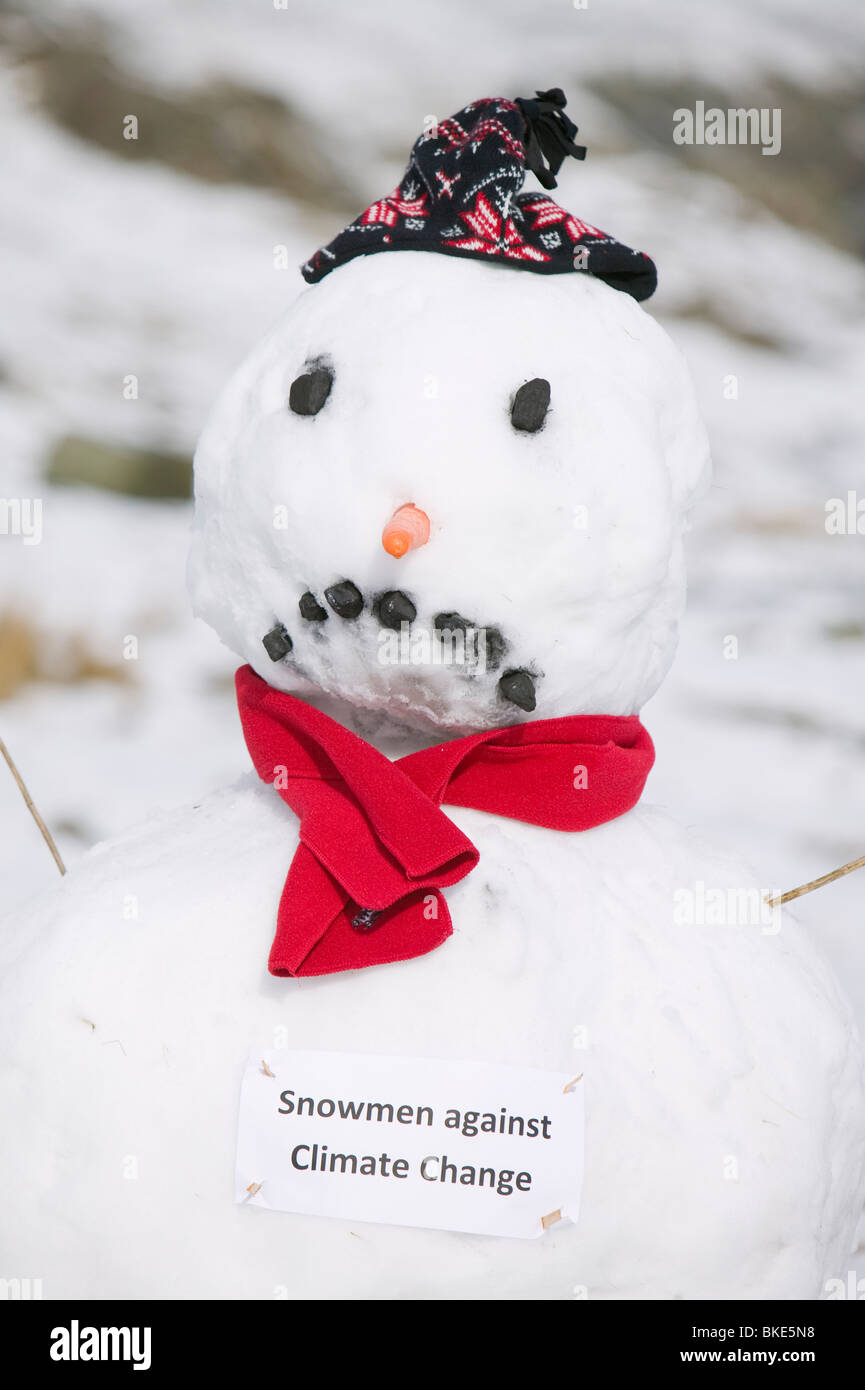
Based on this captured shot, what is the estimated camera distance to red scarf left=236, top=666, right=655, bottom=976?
1.95 ft

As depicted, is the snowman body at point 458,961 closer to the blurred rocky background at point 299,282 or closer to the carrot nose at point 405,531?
the carrot nose at point 405,531

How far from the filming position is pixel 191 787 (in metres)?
1.33

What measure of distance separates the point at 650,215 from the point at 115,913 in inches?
51.9

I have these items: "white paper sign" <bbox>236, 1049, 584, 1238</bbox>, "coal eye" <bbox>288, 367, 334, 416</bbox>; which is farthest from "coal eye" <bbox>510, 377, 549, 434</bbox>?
"white paper sign" <bbox>236, 1049, 584, 1238</bbox>

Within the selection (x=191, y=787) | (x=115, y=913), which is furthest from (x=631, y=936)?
(x=191, y=787)

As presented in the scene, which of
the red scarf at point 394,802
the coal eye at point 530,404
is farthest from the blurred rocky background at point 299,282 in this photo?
the coal eye at point 530,404

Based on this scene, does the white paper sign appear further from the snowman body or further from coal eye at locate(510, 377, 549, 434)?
coal eye at locate(510, 377, 549, 434)

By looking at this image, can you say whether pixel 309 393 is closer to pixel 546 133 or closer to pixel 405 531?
pixel 405 531

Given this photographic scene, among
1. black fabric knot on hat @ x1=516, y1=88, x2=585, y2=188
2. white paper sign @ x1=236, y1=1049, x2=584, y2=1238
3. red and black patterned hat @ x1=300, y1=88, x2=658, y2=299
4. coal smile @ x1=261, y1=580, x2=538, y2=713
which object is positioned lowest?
white paper sign @ x1=236, y1=1049, x2=584, y2=1238

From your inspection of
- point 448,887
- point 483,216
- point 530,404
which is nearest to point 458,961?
point 448,887

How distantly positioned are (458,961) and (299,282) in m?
1.21

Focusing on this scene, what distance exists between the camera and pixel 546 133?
2.39 feet

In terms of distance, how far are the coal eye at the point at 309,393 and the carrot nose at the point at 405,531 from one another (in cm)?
8
